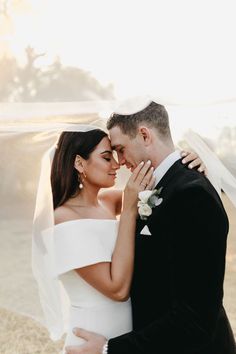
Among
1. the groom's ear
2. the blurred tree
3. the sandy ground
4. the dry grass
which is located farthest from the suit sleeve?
the dry grass

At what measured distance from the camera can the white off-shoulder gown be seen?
3010 mm

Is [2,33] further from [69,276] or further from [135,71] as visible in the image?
[69,276]

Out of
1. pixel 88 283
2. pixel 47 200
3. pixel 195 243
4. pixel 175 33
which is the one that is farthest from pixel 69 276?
Result: pixel 175 33

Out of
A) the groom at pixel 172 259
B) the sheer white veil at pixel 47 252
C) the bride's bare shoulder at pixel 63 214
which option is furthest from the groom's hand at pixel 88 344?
the bride's bare shoulder at pixel 63 214

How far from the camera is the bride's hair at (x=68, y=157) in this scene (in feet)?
10.4

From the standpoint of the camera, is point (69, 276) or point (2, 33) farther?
point (2, 33)

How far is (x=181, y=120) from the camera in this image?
3.21 metres

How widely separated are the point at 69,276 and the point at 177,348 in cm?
81

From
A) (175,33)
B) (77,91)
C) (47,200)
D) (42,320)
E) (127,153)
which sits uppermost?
(175,33)

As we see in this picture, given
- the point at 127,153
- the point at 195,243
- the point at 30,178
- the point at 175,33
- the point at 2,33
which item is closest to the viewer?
the point at 195,243

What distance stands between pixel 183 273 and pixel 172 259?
0.08 metres

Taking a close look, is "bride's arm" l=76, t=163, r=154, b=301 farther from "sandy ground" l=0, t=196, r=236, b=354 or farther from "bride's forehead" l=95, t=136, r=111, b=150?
"sandy ground" l=0, t=196, r=236, b=354

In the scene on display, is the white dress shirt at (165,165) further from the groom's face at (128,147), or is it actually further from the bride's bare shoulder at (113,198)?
the bride's bare shoulder at (113,198)

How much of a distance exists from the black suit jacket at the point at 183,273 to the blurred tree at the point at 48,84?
67 centimetres
